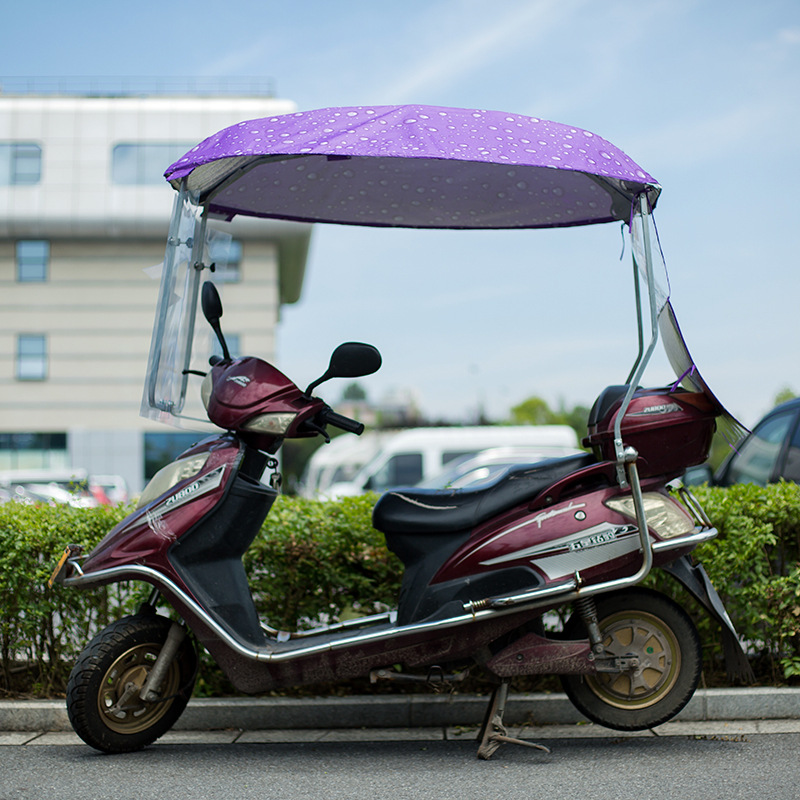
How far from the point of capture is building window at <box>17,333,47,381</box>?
40.3 metres

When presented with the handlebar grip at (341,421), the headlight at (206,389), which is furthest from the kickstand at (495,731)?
A: the headlight at (206,389)

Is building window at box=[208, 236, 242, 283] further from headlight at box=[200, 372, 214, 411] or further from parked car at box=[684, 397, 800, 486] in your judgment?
parked car at box=[684, 397, 800, 486]

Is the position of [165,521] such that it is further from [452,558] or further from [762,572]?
[762,572]

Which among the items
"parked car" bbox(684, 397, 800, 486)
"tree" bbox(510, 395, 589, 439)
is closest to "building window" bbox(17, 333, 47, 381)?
"tree" bbox(510, 395, 589, 439)


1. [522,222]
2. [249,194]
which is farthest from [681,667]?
[249,194]

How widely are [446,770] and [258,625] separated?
99 centimetres

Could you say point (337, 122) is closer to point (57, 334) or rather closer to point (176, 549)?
point (176, 549)

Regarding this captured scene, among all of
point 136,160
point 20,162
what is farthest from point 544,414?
point 20,162

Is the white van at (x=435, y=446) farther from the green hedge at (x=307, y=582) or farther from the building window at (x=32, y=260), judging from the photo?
the building window at (x=32, y=260)

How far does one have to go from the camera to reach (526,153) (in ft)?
12.2

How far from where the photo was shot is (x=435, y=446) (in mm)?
19219

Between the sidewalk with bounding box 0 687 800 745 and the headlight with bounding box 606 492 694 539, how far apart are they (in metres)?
0.99

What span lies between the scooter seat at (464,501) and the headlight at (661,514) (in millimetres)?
249

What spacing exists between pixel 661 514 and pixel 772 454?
3.64m
